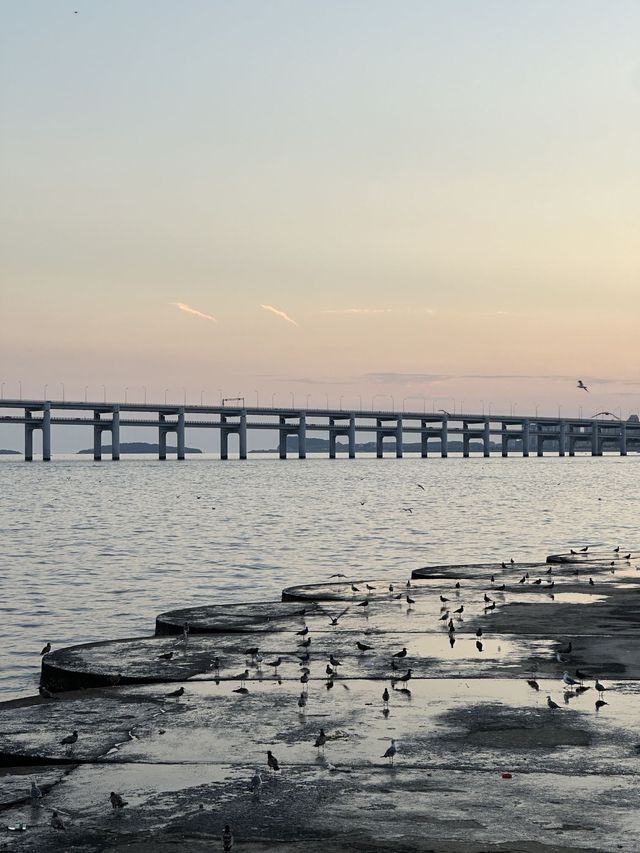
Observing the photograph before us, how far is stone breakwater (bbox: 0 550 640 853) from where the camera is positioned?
10.6 m

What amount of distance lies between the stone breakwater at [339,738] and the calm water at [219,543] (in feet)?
13.7

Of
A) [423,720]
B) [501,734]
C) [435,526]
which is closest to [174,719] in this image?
[423,720]

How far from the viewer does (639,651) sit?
62.9ft

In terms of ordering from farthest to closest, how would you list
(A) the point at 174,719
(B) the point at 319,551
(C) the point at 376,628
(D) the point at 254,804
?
(B) the point at 319,551 < (C) the point at 376,628 < (A) the point at 174,719 < (D) the point at 254,804

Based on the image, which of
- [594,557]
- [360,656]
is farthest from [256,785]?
[594,557]

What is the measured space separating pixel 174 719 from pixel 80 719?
1205 millimetres

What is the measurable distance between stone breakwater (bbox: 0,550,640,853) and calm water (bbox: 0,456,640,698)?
13.7ft

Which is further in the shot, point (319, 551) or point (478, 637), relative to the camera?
point (319, 551)

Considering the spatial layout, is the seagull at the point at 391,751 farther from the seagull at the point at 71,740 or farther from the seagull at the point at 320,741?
the seagull at the point at 71,740

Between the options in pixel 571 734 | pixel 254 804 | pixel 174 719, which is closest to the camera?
pixel 254 804

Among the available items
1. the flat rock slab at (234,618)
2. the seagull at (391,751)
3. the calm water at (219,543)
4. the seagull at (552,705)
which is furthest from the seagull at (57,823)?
the flat rock slab at (234,618)

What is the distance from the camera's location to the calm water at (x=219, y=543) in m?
31.6

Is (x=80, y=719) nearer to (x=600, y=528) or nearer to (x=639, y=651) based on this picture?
(x=639, y=651)

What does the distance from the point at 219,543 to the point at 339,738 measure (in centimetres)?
4278
